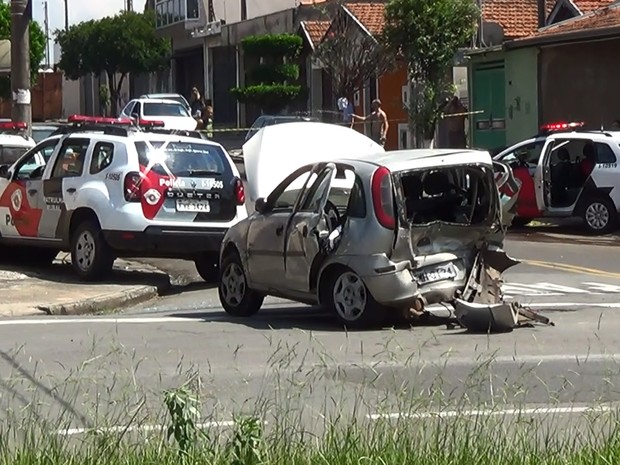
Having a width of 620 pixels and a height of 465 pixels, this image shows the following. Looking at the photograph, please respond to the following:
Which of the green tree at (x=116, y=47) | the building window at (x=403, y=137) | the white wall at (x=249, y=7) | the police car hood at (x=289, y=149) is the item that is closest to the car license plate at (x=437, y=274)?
the police car hood at (x=289, y=149)

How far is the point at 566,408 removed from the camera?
8.01 metres

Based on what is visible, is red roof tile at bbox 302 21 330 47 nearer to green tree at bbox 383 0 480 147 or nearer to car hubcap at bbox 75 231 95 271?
green tree at bbox 383 0 480 147

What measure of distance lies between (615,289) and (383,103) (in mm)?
28619

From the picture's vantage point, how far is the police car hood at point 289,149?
62.6 ft

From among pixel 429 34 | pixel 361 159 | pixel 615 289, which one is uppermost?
pixel 429 34

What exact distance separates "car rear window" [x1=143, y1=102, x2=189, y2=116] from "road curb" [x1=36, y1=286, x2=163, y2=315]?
1021 inches

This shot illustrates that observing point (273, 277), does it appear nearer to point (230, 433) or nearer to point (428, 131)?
point (230, 433)

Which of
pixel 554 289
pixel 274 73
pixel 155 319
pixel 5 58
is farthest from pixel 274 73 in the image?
pixel 155 319

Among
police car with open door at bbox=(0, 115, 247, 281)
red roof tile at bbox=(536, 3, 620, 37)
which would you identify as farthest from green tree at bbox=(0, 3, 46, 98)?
police car with open door at bbox=(0, 115, 247, 281)

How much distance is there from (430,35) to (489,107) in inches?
100

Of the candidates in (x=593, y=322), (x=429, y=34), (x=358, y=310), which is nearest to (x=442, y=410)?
(x=358, y=310)

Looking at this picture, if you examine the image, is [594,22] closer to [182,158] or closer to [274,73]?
[182,158]

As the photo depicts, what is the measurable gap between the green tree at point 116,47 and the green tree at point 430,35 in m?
31.9

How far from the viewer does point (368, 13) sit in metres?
44.0
